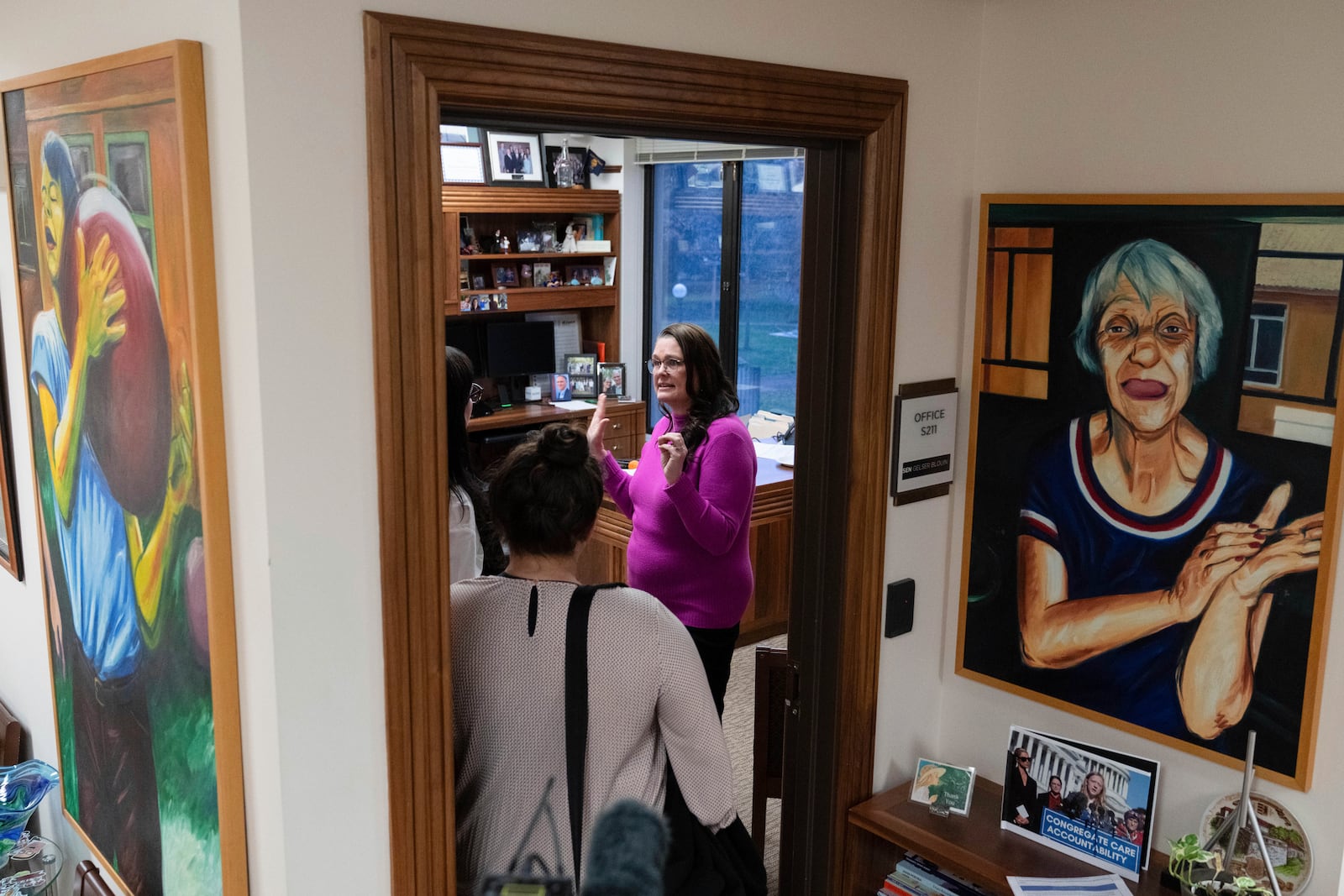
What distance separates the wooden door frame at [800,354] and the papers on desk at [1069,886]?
16.4 inches

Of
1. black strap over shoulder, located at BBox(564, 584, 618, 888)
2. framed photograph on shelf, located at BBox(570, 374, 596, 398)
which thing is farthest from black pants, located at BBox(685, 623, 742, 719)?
framed photograph on shelf, located at BBox(570, 374, 596, 398)

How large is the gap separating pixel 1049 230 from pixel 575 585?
1.15 meters

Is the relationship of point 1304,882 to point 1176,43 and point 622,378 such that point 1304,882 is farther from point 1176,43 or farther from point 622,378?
point 622,378

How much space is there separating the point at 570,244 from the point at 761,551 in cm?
243

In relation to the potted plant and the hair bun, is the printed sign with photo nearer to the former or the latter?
the potted plant

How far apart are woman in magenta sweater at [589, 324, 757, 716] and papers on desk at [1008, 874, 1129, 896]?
1050 mm

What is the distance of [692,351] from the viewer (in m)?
3.13

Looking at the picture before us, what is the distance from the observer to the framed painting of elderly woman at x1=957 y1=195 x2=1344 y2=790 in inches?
76.9

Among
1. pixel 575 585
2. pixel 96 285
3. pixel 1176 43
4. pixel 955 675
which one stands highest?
pixel 1176 43

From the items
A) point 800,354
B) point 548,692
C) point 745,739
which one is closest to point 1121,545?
point 800,354

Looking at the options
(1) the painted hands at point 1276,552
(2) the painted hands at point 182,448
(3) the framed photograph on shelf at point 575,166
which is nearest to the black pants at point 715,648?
(1) the painted hands at point 1276,552

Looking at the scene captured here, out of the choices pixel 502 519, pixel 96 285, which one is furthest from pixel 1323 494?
pixel 96 285

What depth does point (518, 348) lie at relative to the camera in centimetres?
648

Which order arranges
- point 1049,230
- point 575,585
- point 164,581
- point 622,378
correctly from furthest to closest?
point 622,378
point 1049,230
point 575,585
point 164,581
